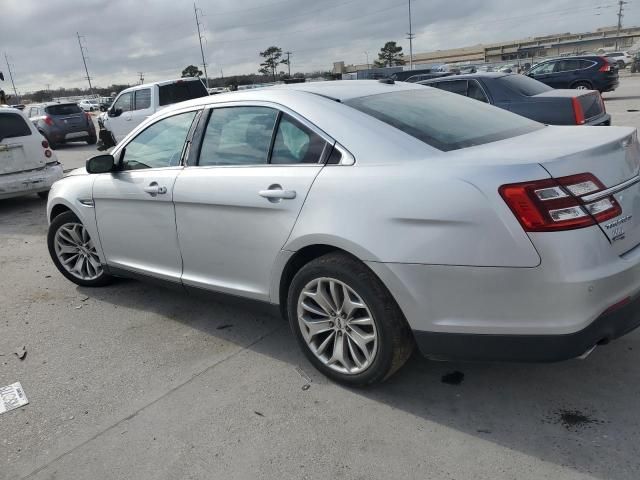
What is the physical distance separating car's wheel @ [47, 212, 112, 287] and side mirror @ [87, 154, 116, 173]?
74cm

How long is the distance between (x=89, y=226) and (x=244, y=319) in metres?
1.54

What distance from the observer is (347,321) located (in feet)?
9.50

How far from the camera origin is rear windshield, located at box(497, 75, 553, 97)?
351 inches

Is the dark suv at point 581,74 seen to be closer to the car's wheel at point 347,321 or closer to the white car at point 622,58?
the car's wheel at point 347,321

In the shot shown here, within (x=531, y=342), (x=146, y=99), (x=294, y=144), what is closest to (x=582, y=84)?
(x=146, y=99)

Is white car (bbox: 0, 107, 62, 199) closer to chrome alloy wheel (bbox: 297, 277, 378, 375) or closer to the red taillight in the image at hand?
chrome alloy wheel (bbox: 297, 277, 378, 375)

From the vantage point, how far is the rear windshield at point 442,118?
2.89 meters

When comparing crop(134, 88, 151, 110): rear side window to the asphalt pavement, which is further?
crop(134, 88, 151, 110): rear side window

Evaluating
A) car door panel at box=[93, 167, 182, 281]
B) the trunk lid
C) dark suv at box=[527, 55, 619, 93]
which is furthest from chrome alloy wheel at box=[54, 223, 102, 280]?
dark suv at box=[527, 55, 619, 93]

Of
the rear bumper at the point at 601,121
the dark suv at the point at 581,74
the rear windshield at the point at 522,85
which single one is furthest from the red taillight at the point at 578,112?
the dark suv at the point at 581,74

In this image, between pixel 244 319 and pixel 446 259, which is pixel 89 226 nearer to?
pixel 244 319

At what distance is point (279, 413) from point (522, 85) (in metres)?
7.96

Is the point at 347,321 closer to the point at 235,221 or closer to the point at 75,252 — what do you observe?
the point at 235,221

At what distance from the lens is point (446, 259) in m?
2.41
